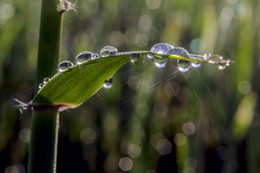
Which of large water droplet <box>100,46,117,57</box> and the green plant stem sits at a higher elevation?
large water droplet <box>100,46,117,57</box>

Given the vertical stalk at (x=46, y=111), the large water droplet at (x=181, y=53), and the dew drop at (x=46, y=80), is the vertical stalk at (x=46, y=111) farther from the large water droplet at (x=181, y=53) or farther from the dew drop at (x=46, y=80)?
the large water droplet at (x=181, y=53)

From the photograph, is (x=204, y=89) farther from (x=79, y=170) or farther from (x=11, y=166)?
(x=11, y=166)

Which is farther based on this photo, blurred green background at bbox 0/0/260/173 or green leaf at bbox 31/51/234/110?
blurred green background at bbox 0/0/260/173

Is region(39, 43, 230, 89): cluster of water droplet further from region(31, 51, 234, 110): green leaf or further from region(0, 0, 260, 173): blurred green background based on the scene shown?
region(0, 0, 260, 173): blurred green background

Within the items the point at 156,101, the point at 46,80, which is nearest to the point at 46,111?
the point at 46,80

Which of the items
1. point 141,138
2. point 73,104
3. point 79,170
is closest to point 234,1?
point 141,138

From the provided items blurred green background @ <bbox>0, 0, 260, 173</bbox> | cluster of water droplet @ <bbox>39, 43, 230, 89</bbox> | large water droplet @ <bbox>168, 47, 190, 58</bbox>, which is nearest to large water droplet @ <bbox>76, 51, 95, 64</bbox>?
cluster of water droplet @ <bbox>39, 43, 230, 89</bbox>

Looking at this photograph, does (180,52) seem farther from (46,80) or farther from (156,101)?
(156,101)

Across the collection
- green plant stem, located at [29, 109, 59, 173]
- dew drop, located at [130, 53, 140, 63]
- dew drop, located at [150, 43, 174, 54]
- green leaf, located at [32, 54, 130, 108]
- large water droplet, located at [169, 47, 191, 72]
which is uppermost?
dew drop, located at [150, 43, 174, 54]
